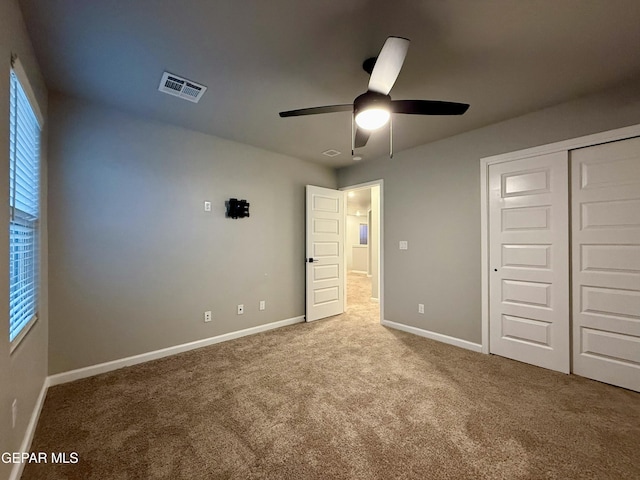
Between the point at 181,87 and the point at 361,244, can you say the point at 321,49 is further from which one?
the point at 361,244

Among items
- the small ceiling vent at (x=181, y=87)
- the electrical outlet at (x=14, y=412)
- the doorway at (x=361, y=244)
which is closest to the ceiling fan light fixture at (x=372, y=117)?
the small ceiling vent at (x=181, y=87)

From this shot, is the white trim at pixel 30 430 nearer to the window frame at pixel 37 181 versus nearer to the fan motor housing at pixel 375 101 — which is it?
the window frame at pixel 37 181

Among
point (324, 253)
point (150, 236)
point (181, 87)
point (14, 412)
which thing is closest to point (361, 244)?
point (324, 253)

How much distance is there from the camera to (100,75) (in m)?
2.16

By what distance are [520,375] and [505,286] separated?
88 centimetres

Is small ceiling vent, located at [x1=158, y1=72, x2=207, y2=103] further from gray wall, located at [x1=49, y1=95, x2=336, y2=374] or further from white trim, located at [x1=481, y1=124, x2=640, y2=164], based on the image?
white trim, located at [x1=481, y1=124, x2=640, y2=164]

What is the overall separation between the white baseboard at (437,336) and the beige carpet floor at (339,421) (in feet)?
0.99

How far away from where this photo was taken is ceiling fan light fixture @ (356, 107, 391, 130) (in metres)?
1.81

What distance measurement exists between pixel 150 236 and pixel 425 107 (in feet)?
9.35

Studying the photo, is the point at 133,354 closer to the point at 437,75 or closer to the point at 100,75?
the point at 100,75

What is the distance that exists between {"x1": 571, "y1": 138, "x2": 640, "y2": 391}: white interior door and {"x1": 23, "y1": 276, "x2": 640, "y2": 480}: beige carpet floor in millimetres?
258

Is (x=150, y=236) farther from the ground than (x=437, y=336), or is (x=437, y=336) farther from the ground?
(x=150, y=236)

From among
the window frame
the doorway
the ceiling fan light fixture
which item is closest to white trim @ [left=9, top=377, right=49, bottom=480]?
the window frame

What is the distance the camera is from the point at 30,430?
1.74 m
